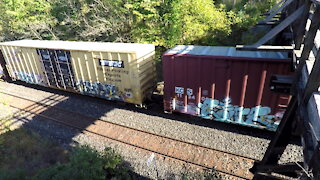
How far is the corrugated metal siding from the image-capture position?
10344 mm

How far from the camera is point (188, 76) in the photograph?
9047 mm

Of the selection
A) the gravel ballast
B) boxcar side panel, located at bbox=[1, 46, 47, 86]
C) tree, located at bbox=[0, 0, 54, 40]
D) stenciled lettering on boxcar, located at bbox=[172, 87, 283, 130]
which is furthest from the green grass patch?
tree, located at bbox=[0, 0, 54, 40]

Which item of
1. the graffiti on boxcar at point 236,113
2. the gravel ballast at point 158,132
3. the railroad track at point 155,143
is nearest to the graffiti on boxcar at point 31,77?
the gravel ballast at point 158,132

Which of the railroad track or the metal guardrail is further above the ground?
the metal guardrail

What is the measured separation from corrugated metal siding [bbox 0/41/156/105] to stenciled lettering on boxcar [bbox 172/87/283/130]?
2502 millimetres

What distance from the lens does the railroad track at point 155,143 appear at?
7.50 m

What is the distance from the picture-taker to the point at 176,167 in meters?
7.60

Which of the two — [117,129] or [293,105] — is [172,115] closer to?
[117,129]

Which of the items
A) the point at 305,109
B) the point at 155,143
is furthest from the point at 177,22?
the point at 305,109

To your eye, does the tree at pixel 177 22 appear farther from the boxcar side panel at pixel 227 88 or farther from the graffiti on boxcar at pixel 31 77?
the graffiti on boxcar at pixel 31 77

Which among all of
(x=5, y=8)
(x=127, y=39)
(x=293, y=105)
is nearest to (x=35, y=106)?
(x=127, y=39)

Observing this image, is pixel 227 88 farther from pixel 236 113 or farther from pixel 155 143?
pixel 155 143

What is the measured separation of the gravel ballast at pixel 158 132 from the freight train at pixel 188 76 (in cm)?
61

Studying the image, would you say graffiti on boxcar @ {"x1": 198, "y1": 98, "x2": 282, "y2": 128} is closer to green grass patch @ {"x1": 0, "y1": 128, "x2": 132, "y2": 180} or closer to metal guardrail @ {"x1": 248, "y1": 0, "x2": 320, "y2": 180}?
metal guardrail @ {"x1": 248, "y1": 0, "x2": 320, "y2": 180}
